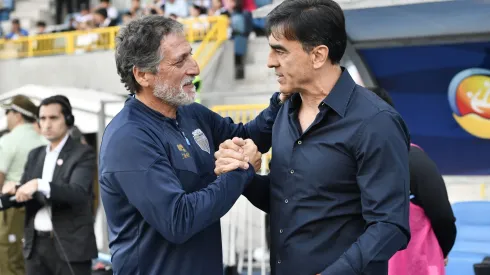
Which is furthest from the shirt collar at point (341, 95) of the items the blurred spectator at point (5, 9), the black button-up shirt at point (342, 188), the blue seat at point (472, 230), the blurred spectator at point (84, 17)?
the blurred spectator at point (5, 9)

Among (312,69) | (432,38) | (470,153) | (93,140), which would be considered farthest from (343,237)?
(93,140)

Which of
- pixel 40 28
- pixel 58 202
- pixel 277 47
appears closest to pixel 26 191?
pixel 58 202

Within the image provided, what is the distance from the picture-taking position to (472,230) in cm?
593

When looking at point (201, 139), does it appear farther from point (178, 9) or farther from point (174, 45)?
point (178, 9)

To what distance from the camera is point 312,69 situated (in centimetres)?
283

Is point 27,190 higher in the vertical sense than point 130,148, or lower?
lower

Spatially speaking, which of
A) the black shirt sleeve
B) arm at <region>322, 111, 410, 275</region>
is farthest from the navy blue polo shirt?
the black shirt sleeve

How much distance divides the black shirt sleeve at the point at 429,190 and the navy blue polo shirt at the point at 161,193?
4.17 ft

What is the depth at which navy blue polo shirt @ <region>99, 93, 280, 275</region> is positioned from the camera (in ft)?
9.16

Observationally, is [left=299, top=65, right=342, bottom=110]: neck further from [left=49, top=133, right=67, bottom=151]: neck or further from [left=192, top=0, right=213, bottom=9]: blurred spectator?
[left=192, top=0, right=213, bottom=9]: blurred spectator

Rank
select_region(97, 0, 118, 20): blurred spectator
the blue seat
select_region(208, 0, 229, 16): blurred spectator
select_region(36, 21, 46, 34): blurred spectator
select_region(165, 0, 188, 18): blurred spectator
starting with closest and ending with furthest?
1. the blue seat
2. select_region(208, 0, 229, 16): blurred spectator
3. select_region(165, 0, 188, 18): blurred spectator
4. select_region(97, 0, 118, 20): blurred spectator
5. select_region(36, 21, 46, 34): blurred spectator

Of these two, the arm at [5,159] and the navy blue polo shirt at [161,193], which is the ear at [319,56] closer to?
the navy blue polo shirt at [161,193]

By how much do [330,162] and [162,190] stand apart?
1.96 feet

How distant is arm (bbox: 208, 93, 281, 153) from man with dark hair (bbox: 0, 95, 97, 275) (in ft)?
6.74
